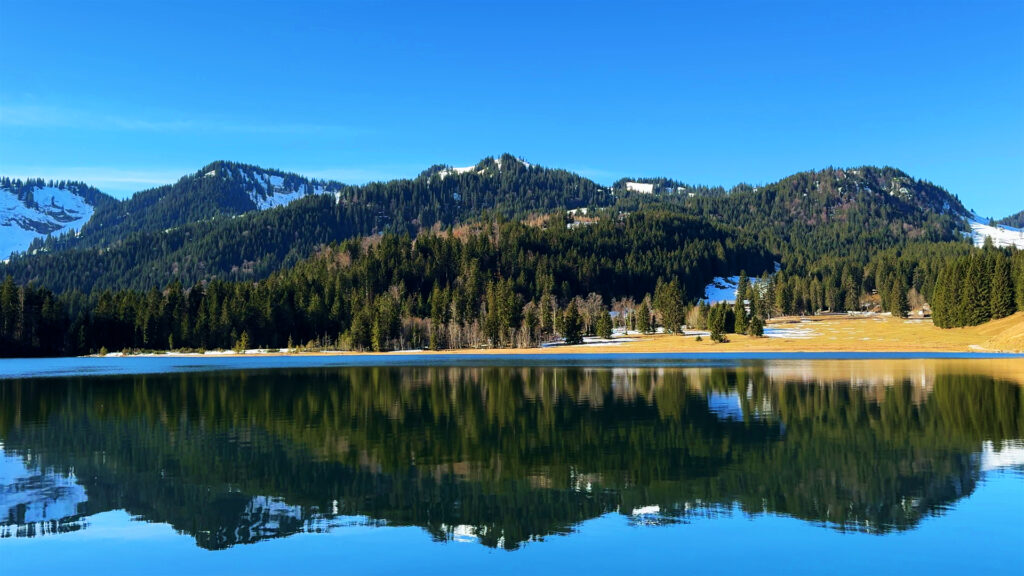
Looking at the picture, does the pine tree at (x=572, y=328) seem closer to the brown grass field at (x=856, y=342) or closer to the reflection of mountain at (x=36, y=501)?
the brown grass field at (x=856, y=342)

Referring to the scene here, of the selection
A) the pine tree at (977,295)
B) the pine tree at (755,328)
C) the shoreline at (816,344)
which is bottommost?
the shoreline at (816,344)

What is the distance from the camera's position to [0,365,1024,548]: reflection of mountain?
2025cm

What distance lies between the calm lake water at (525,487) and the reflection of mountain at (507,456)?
12 cm

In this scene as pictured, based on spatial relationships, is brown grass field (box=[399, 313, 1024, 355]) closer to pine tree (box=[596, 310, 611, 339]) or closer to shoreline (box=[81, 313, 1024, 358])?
shoreline (box=[81, 313, 1024, 358])

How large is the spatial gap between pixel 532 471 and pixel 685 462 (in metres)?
5.86

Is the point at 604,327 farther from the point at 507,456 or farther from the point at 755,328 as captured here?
the point at 507,456

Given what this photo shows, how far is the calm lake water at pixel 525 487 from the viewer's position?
16.7 metres

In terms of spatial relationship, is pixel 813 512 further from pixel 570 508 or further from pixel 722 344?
pixel 722 344

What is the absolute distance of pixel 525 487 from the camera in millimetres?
22594

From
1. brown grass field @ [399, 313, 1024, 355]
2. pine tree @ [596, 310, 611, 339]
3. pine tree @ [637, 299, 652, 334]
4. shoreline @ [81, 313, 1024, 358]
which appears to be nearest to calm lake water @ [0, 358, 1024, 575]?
shoreline @ [81, 313, 1024, 358]

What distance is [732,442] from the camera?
2988 centimetres

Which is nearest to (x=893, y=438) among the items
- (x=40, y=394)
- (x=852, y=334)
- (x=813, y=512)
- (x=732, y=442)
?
(x=732, y=442)

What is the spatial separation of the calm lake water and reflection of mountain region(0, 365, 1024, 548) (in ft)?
Result: 0.41

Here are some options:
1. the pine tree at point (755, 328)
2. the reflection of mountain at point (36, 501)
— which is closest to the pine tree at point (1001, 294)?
the pine tree at point (755, 328)
